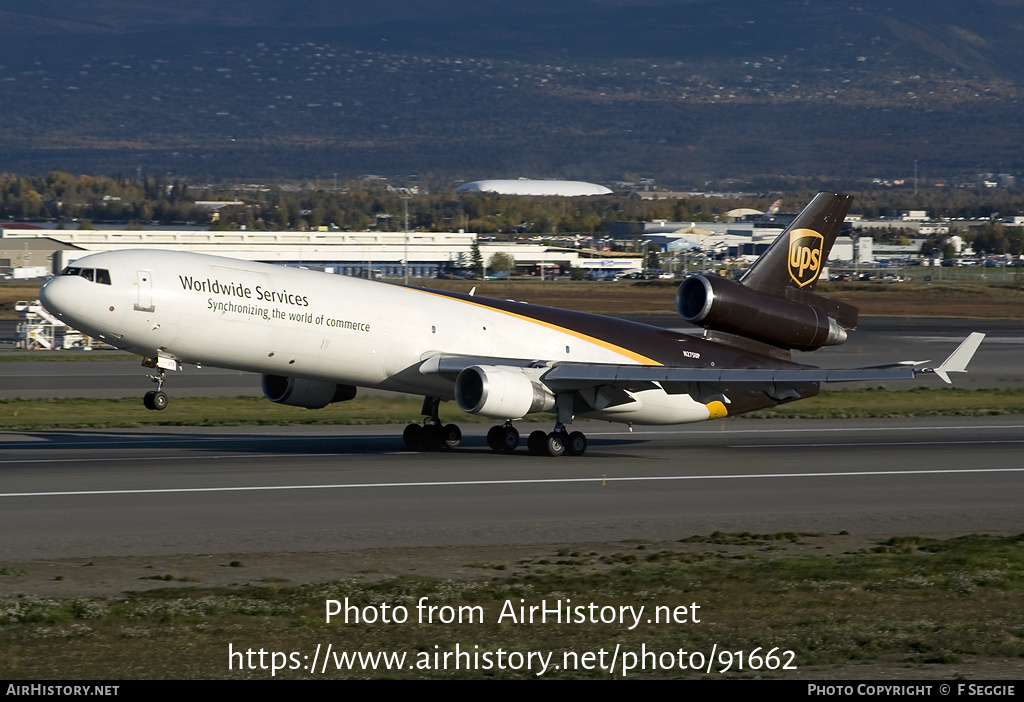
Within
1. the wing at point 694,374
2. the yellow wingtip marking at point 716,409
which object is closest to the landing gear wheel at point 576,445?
the wing at point 694,374

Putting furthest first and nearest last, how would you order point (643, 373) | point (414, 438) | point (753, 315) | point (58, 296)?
point (753, 315) → point (414, 438) → point (643, 373) → point (58, 296)

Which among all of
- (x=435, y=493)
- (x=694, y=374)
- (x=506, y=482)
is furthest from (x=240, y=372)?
(x=435, y=493)

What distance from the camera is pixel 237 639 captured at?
14969 millimetres

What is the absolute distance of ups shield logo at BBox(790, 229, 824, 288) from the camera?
35594mm

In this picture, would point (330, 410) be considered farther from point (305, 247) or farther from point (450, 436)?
point (305, 247)

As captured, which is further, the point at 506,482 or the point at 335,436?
the point at 335,436

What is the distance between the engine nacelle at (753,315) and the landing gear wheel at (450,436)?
6.63 metres

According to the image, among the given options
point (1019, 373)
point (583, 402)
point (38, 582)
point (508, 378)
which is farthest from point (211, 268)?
point (1019, 373)

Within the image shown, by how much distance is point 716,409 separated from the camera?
3531 centimetres

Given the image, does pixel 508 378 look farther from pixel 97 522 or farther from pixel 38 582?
pixel 38 582

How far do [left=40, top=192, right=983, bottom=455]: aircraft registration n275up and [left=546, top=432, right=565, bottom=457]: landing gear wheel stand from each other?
4 centimetres

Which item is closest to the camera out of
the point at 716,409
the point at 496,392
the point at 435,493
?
the point at 435,493

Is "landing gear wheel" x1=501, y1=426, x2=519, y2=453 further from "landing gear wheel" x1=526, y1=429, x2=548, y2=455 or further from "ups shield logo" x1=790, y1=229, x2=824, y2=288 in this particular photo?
"ups shield logo" x1=790, y1=229, x2=824, y2=288

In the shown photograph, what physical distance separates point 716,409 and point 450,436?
716 centimetres
